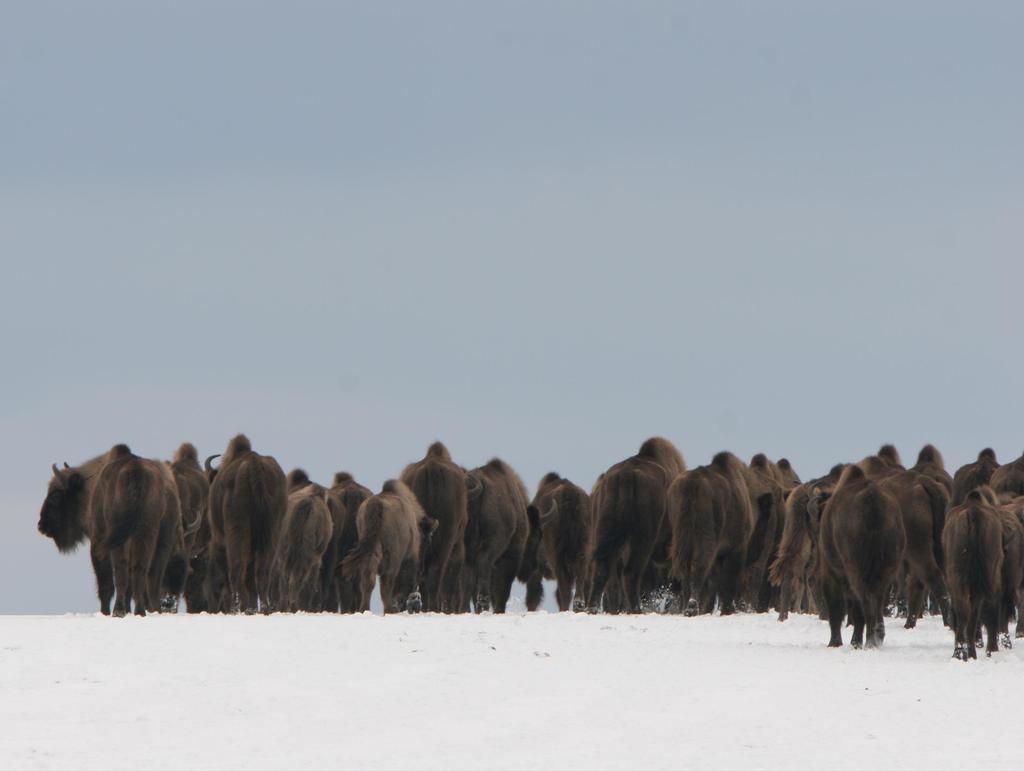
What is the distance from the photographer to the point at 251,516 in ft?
81.5

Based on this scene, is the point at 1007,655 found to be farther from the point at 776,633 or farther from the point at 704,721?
the point at 704,721

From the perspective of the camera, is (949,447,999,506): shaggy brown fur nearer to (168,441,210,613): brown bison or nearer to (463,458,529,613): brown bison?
(463,458,529,613): brown bison

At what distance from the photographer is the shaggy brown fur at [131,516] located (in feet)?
74.0

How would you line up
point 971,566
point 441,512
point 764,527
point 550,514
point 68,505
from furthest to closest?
point 764,527
point 550,514
point 441,512
point 68,505
point 971,566

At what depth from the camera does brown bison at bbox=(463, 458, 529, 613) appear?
30500mm

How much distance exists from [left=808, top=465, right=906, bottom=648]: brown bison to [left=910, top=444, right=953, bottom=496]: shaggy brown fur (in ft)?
25.8

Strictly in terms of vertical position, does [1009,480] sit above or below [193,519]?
above

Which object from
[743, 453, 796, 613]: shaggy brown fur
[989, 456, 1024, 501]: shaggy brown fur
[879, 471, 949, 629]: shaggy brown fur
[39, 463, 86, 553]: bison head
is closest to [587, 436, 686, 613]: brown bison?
[743, 453, 796, 613]: shaggy brown fur

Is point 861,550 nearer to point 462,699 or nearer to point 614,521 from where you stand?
point 462,699

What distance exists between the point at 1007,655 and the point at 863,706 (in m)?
5.32

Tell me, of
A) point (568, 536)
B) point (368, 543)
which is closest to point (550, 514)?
point (568, 536)

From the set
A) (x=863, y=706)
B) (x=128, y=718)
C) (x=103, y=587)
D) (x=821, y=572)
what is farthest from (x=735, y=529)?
(x=128, y=718)

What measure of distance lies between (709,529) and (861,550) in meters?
6.74

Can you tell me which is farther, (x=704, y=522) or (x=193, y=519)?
(x=193, y=519)
